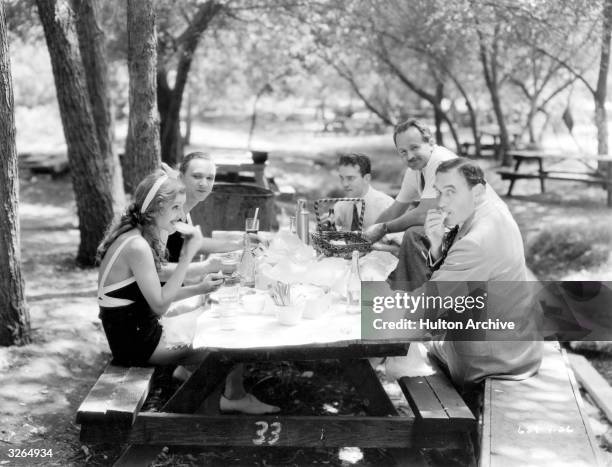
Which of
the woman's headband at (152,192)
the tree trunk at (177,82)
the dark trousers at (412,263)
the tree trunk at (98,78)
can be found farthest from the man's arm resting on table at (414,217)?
the tree trunk at (177,82)

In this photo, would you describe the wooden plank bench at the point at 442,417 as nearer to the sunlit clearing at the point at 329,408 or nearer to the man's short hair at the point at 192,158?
the sunlit clearing at the point at 329,408

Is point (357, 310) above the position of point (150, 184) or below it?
below

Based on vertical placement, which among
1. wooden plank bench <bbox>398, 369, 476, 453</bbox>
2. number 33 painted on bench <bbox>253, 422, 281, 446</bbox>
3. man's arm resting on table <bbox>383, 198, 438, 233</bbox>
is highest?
man's arm resting on table <bbox>383, 198, 438, 233</bbox>

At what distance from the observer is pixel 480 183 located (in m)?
3.71

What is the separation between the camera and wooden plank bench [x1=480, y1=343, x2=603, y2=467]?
2910 mm

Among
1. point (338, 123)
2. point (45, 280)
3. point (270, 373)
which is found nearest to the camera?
point (270, 373)

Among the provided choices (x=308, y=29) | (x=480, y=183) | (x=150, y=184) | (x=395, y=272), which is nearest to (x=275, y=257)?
(x=395, y=272)

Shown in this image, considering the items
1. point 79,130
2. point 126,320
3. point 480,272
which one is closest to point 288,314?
point 126,320

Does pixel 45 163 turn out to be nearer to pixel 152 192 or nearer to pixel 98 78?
pixel 98 78

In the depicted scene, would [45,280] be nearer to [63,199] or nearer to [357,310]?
[357,310]

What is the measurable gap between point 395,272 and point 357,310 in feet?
2.76

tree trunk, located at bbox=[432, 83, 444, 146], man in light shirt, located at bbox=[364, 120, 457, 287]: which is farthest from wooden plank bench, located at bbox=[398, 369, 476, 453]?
tree trunk, located at bbox=[432, 83, 444, 146]

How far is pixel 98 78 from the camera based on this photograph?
7.98 meters

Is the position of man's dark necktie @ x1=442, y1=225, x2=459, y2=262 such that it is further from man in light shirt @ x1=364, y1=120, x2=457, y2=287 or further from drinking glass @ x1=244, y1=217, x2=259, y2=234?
drinking glass @ x1=244, y1=217, x2=259, y2=234
